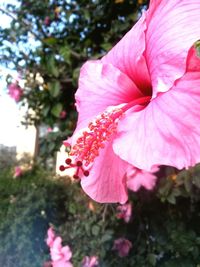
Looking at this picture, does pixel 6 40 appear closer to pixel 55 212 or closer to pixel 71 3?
pixel 71 3

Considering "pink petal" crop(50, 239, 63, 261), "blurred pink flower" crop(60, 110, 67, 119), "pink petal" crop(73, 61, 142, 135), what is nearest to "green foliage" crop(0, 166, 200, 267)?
"pink petal" crop(50, 239, 63, 261)

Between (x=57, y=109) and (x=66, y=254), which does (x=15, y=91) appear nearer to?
(x=57, y=109)

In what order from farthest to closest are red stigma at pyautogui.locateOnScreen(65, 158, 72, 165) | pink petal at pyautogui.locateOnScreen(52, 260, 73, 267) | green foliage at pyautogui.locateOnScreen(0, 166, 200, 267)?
green foliage at pyautogui.locateOnScreen(0, 166, 200, 267), pink petal at pyautogui.locateOnScreen(52, 260, 73, 267), red stigma at pyautogui.locateOnScreen(65, 158, 72, 165)

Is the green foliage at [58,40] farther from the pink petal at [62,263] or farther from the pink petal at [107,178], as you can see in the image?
the pink petal at [107,178]

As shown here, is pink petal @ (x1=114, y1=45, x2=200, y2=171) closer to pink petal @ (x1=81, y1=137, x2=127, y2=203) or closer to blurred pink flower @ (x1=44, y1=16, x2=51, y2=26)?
pink petal @ (x1=81, y1=137, x2=127, y2=203)

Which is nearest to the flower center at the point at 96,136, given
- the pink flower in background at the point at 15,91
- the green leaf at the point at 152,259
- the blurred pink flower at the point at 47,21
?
the green leaf at the point at 152,259
